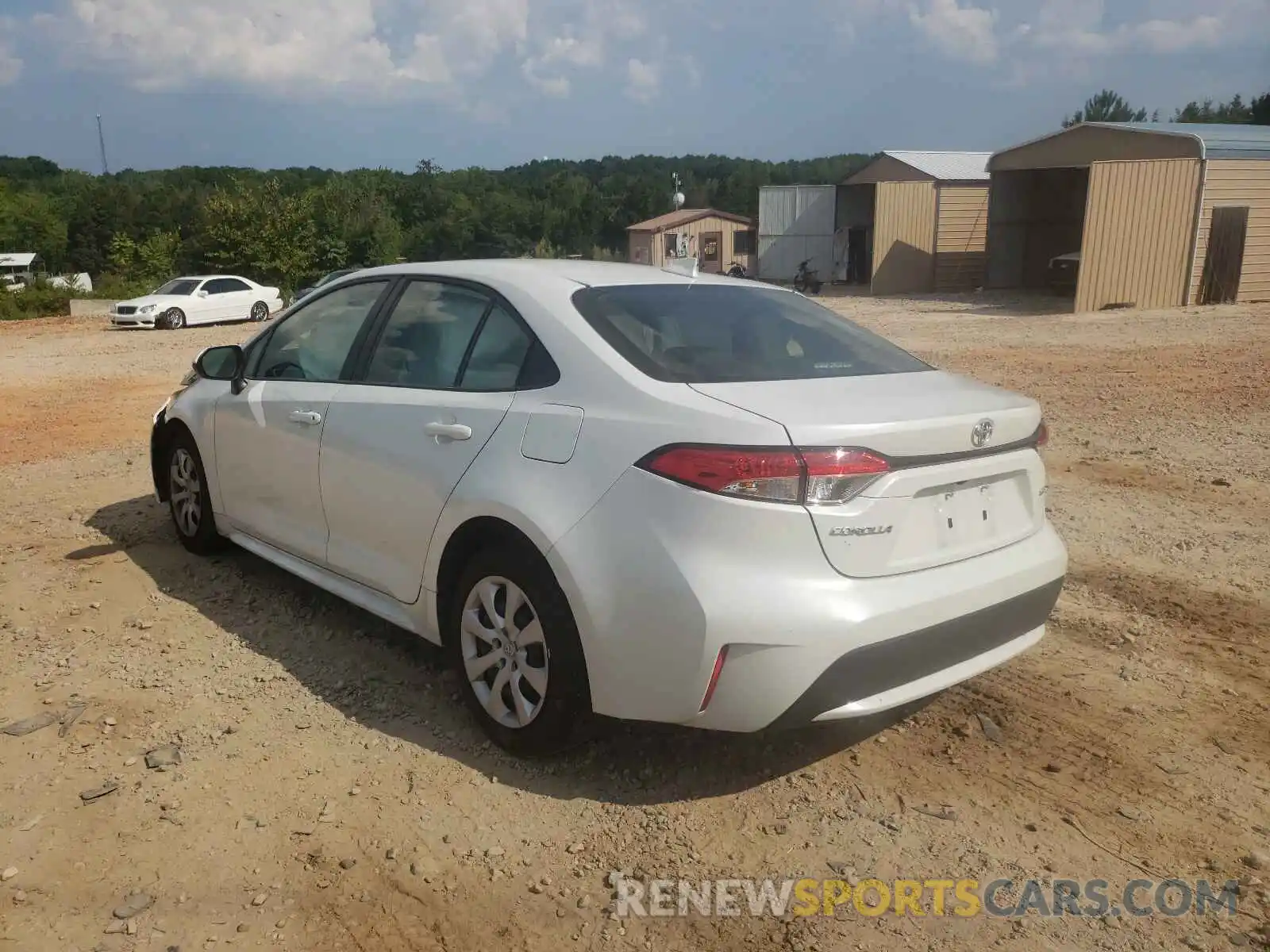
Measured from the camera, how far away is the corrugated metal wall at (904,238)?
29.8 m

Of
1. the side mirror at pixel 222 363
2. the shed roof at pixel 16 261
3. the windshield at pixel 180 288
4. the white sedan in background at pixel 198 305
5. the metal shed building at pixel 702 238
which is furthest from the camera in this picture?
the shed roof at pixel 16 261

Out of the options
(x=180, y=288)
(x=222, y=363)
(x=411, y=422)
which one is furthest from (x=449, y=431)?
(x=180, y=288)

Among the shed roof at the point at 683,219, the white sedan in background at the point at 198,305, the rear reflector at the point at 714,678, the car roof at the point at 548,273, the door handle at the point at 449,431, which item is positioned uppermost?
the shed roof at the point at 683,219

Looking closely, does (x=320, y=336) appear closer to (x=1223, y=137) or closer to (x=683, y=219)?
(x=1223, y=137)

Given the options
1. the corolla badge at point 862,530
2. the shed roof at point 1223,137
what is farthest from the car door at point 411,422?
the shed roof at point 1223,137

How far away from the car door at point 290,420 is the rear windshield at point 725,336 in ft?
4.22

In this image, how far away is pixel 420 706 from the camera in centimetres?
391

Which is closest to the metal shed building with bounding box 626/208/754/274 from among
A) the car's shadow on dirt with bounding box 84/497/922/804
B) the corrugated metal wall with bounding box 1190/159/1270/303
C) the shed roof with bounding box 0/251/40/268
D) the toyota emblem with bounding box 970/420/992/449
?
the corrugated metal wall with bounding box 1190/159/1270/303

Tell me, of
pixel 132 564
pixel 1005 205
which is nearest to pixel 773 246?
pixel 1005 205

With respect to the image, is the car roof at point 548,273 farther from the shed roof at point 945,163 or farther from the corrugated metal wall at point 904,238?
the shed roof at point 945,163

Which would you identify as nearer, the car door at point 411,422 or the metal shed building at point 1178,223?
the car door at point 411,422

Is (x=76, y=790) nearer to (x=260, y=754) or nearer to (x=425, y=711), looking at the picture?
(x=260, y=754)

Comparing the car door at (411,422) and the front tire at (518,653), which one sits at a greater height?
the car door at (411,422)

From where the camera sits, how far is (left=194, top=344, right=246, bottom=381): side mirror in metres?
5.00
